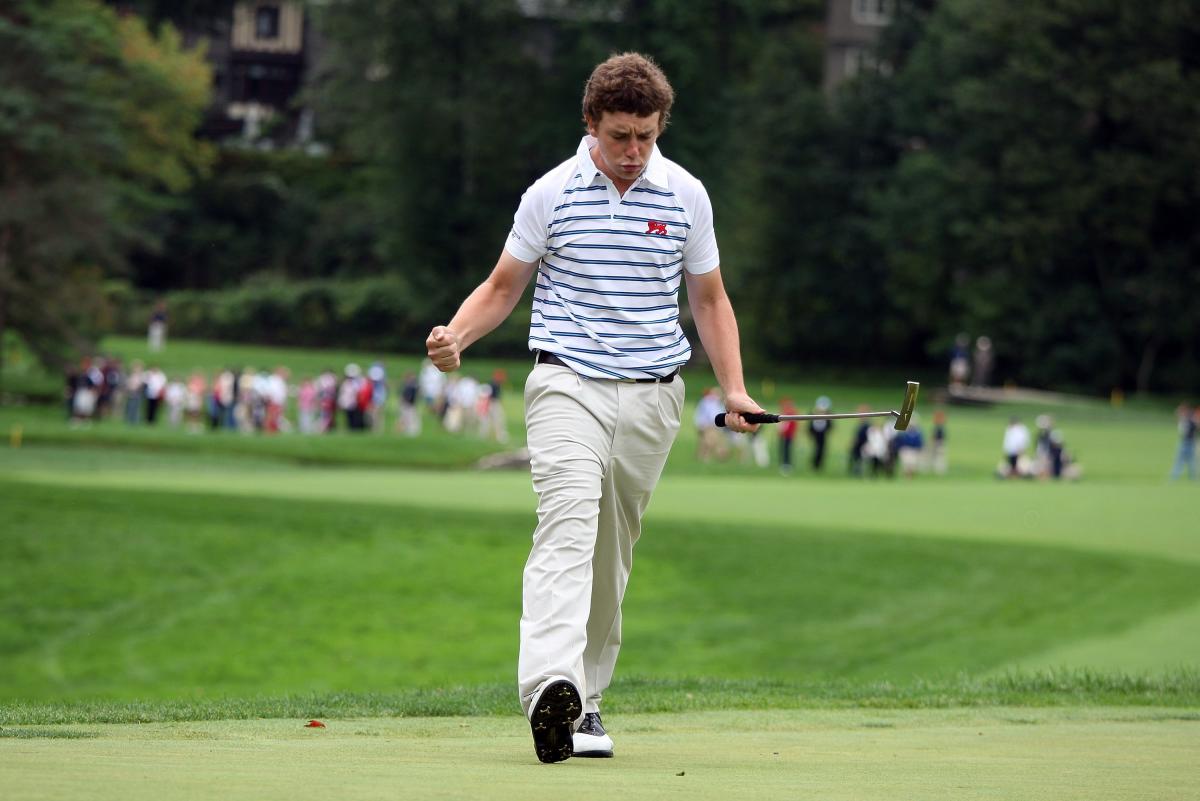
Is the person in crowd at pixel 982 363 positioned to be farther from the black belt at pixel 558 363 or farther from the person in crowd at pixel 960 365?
the black belt at pixel 558 363

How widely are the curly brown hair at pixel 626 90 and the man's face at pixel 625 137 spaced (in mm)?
21

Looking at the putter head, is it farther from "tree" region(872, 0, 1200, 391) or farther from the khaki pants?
"tree" region(872, 0, 1200, 391)

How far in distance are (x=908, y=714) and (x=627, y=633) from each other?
11.7 meters

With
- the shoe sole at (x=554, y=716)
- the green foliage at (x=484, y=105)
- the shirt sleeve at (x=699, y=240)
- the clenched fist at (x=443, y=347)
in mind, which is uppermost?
the green foliage at (x=484, y=105)

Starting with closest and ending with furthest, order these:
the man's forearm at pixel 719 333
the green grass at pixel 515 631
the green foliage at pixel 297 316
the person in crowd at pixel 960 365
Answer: the green grass at pixel 515 631
the man's forearm at pixel 719 333
the person in crowd at pixel 960 365
the green foliage at pixel 297 316

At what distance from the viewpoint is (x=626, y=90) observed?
5.97 metres

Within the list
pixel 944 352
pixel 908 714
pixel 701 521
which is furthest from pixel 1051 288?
pixel 908 714

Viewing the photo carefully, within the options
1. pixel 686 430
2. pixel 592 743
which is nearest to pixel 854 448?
pixel 686 430

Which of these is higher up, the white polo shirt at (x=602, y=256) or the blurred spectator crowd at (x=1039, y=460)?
the white polo shirt at (x=602, y=256)

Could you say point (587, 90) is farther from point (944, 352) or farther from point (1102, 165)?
point (944, 352)

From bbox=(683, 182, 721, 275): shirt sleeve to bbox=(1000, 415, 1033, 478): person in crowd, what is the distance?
33663mm

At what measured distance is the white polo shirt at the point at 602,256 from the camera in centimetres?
616

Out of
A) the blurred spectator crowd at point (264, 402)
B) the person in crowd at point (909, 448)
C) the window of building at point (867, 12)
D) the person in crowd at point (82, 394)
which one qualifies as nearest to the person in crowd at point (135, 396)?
the blurred spectator crowd at point (264, 402)

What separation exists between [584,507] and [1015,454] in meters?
34.9
